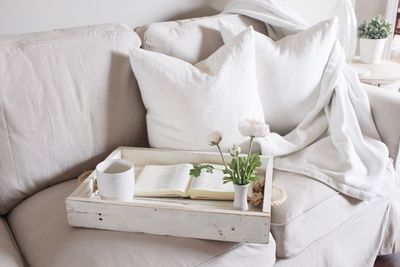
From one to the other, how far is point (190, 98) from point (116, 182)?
1.41ft

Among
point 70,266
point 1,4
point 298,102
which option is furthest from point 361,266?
point 1,4

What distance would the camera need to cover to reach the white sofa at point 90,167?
1016 millimetres

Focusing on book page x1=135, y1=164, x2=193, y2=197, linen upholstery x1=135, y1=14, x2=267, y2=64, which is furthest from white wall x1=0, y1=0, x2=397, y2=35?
book page x1=135, y1=164, x2=193, y2=197

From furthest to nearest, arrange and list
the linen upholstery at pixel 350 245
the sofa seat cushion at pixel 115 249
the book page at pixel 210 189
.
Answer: the linen upholstery at pixel 350 245, the book page at pixel 210 189, the sofa seat cushion at pixel 115 249

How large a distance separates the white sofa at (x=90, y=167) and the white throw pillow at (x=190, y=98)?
9 centimetres

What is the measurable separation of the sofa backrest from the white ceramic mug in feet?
0.91

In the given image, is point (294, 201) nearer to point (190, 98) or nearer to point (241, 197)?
point (241, 197)

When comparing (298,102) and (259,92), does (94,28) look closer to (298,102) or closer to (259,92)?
(259,92)

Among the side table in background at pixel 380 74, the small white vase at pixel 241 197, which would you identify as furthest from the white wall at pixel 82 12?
the small white vase at pixel 241 197

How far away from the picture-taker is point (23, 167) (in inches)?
48.4

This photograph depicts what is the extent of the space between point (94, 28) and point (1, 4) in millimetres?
360

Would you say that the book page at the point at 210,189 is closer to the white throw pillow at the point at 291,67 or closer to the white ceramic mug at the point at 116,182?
the white ceramic mug at the point at 116,182

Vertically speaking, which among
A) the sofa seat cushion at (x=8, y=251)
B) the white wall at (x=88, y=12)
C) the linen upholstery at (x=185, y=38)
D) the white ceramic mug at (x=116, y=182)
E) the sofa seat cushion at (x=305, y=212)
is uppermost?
the white wall at (x=88, y=12)

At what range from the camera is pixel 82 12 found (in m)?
1.63
